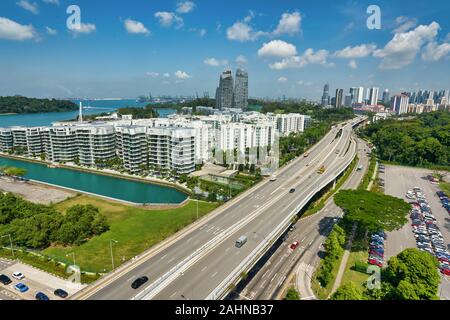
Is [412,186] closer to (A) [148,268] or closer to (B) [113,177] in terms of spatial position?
(A) [148,268]

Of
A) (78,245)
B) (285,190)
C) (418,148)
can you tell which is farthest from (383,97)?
(78,245)

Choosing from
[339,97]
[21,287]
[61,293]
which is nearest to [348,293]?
[61,293]

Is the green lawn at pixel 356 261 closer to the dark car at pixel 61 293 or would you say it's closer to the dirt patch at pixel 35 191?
the dark car at pixel 61 293

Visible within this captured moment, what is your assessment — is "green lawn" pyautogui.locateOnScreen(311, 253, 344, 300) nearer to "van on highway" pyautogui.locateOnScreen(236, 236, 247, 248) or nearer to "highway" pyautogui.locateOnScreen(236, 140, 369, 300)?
"highway" pyautogui.locateOnScreen(236, 140, 369, 300)

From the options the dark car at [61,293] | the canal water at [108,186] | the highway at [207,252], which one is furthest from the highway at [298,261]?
the canal water at [108,186]

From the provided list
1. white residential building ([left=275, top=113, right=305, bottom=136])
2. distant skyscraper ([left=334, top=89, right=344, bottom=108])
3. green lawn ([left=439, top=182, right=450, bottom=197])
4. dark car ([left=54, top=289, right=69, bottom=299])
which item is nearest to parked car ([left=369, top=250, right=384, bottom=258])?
dark car ([left=54, top=289, right=69, bottom=299])

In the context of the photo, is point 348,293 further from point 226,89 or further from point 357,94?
point 357,94
